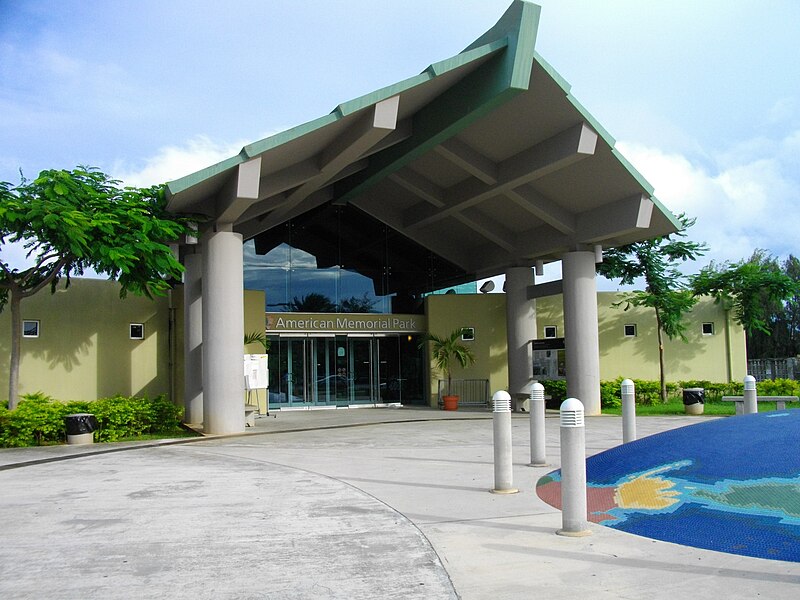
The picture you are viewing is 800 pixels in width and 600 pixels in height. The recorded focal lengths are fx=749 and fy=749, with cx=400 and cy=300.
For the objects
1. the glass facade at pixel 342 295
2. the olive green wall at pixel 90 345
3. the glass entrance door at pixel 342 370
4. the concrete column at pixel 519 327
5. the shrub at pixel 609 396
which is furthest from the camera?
the glass entrance door at pixel 342 370

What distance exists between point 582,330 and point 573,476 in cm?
1629

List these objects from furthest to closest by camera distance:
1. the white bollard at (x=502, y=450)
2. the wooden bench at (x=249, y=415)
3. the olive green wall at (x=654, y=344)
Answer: the olive green wall at (x=654, y=344)
the wooden bench at (x=249, y=415)
the white bollard at (x=502, y=450)

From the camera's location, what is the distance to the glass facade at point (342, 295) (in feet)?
89.7

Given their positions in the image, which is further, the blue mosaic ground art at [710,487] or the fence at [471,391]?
the fence at [471,391]

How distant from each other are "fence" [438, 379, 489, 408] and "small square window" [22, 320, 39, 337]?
14516 millimetres

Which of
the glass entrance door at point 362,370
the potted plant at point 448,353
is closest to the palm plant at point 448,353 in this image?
the potted plant at point 448,353

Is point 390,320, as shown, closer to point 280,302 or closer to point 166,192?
point 280,302

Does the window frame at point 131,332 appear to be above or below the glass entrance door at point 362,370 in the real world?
above

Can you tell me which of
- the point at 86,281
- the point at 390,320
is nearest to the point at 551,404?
the point at 390,320

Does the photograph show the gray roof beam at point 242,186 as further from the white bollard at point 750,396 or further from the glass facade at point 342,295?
the white bollard at point 750,396

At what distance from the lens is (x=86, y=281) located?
21.2 m

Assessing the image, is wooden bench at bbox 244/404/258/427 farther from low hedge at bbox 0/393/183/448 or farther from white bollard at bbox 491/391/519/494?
white bollard at bbox 491/391/519/494

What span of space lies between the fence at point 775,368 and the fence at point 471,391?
62.8 feet

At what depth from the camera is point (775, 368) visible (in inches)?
1569
